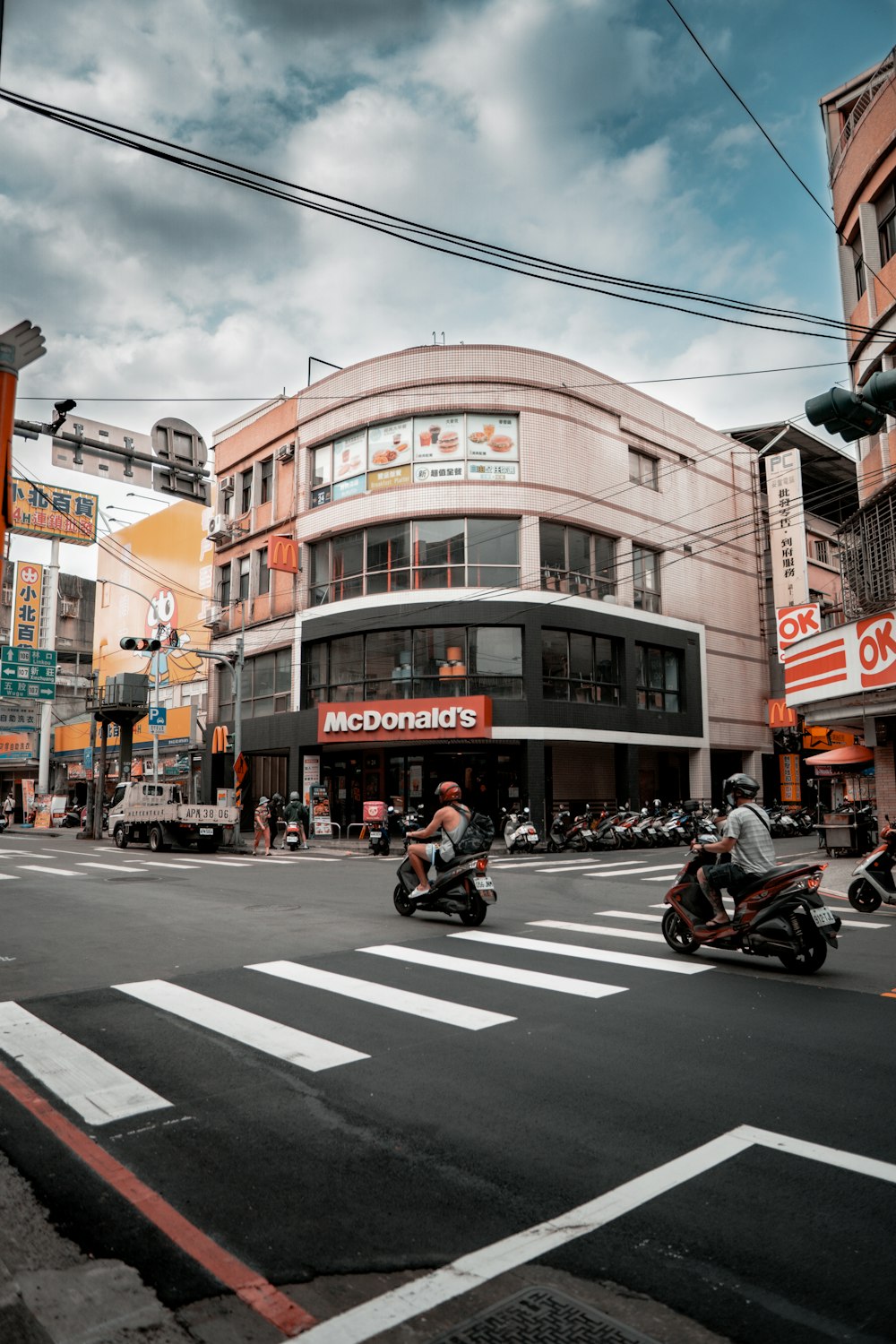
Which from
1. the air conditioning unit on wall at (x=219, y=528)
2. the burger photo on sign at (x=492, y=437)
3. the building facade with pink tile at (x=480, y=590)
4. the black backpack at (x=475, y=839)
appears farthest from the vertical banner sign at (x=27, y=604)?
the black backpack at (x=475, y=839)

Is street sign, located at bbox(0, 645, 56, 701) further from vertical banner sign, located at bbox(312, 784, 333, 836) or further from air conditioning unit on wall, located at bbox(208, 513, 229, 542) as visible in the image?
vertical banner sign, located at bbox(312, 784, 333, 836)

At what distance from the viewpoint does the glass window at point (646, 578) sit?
3500 centimetres

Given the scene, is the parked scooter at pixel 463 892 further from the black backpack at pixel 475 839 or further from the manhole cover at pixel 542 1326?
the manhole cover at pixel 542 1326

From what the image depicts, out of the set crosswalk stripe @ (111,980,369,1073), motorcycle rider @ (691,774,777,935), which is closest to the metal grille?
motorcycle rider @ (691,774,777,935)

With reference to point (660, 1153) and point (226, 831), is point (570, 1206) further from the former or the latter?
point (226, 831)

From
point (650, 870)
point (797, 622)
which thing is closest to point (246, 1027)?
point (650, 870)

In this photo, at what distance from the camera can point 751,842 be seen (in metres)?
8.45

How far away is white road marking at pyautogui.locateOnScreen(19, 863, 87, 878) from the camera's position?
18219mm

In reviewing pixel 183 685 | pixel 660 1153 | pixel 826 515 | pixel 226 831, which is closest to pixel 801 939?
pixel 660 1153

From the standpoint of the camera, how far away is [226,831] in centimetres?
2783

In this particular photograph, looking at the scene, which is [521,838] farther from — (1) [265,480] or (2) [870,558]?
(1) [265,480]

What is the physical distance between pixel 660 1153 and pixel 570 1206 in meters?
0.70

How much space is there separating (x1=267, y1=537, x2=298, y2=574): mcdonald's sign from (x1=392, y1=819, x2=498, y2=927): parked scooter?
77.6 ft

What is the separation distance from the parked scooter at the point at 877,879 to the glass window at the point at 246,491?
30.9 m
